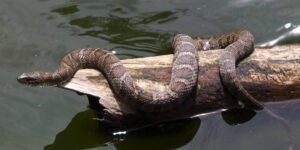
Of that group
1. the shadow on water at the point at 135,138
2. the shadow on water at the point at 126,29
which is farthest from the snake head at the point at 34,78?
the shadow on water at the point at 126,29

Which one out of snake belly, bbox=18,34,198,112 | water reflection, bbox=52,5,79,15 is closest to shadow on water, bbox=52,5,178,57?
water reflection, bbox=52,5,79,15

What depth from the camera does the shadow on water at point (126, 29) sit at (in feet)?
31.7

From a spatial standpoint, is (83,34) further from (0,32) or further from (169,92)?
(169,92)

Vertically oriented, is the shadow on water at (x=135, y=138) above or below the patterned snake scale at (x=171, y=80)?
below

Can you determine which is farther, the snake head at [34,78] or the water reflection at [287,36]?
the water reflection at [287,36]

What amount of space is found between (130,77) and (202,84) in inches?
39.7

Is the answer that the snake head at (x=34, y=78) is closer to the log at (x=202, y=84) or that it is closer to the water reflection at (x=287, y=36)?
the log at (x=202, y=84)

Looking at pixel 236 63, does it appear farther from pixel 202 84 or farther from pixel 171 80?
pixel 171 80

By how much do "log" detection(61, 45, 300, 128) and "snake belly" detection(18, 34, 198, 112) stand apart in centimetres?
12

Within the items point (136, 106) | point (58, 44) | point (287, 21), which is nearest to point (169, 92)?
point (136, 106)

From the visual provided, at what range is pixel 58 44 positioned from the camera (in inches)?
386

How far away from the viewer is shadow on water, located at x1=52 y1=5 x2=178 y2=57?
9648 millimetres

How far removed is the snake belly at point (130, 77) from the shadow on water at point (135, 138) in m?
0.50

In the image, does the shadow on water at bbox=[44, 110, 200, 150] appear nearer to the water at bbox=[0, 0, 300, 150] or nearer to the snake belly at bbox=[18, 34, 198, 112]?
the water at bbox=[0, 0, 300, 150]
